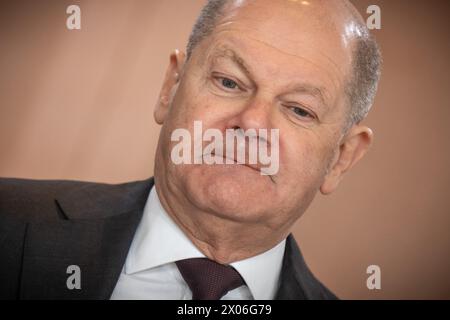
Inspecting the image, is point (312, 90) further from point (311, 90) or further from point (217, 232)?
point (217, 232)

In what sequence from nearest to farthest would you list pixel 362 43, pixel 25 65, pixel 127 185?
pixel 362 43
pixel 127 185
pixel 25 65

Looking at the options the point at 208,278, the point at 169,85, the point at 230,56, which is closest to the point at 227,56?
the point at 230,56

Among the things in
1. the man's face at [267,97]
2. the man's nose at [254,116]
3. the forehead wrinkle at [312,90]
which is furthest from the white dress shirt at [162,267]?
the forehead wrinkle at [312,90]

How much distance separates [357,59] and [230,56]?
1.08 feet

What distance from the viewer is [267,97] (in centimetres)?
148

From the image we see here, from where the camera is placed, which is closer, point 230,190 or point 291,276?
point 230,190

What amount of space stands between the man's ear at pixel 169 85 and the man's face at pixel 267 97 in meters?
0.10

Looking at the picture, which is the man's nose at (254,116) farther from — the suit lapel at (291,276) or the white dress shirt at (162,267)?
the suit lapel at (291,276)

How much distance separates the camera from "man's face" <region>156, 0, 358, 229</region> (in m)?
1.47

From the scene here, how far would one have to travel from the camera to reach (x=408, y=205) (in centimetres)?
210

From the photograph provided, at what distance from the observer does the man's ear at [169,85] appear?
1702mm

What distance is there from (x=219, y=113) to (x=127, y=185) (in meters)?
0.41

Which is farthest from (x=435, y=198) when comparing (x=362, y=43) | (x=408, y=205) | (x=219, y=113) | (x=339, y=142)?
(x=219, y=113)
